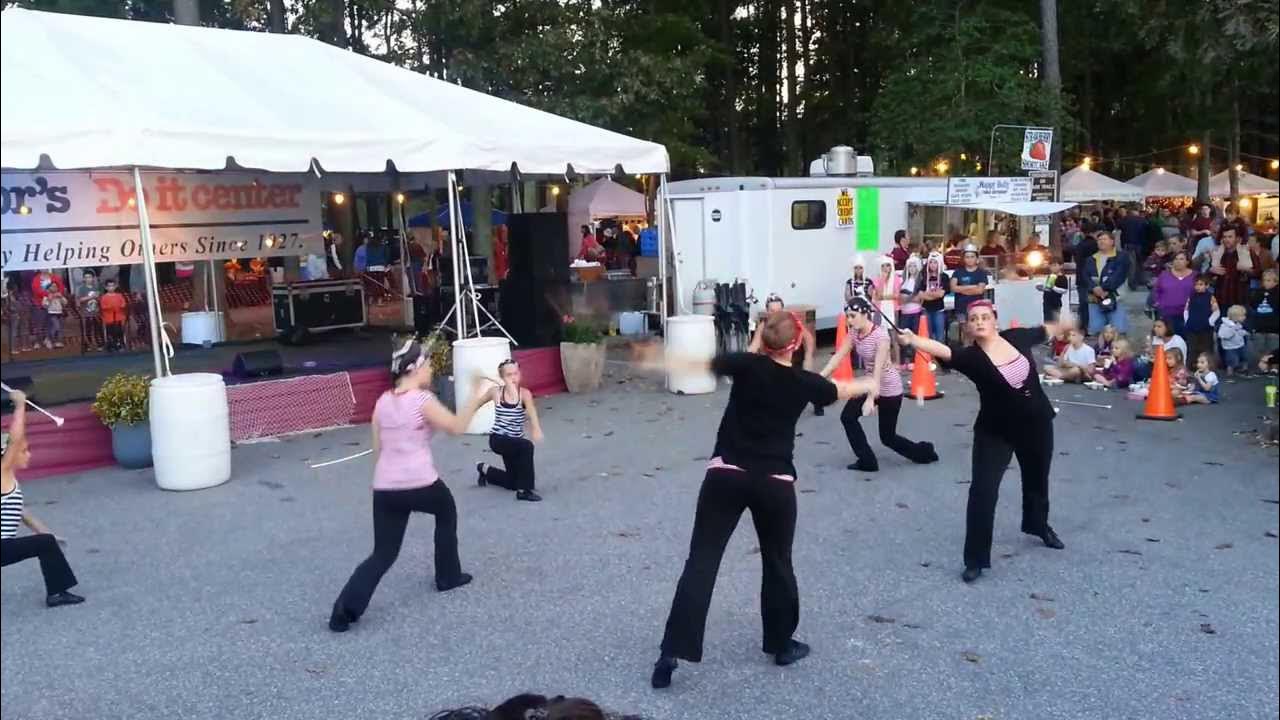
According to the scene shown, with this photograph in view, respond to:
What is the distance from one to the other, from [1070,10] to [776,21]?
33.4ft

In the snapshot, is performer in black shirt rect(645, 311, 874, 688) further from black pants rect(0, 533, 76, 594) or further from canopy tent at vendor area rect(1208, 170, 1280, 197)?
canopy tent at vendor area rect(1208, 170, 1280, 197)

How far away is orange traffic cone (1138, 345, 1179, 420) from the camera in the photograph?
1109 cm

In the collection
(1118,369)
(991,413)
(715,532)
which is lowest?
(1118,369)

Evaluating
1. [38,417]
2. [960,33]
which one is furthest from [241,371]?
[960,33]

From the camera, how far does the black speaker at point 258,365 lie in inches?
488

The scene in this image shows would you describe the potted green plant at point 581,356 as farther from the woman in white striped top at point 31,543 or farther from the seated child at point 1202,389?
the woman in white striped top at point 31,543

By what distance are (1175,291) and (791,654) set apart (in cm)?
1034

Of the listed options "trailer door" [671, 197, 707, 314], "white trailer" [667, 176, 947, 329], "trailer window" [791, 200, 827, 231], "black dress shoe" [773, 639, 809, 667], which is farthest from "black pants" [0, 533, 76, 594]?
"trailer window" [791, 200, 827, 231]

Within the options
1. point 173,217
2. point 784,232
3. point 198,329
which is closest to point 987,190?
point 784,232

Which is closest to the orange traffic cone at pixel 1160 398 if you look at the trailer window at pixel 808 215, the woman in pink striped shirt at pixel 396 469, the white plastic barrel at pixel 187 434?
the trailer window at pixel 808 215

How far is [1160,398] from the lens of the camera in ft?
36.6

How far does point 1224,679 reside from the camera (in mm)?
5004

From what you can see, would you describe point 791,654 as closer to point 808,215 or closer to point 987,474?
point 987,474

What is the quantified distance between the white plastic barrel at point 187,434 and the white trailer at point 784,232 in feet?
25.1
